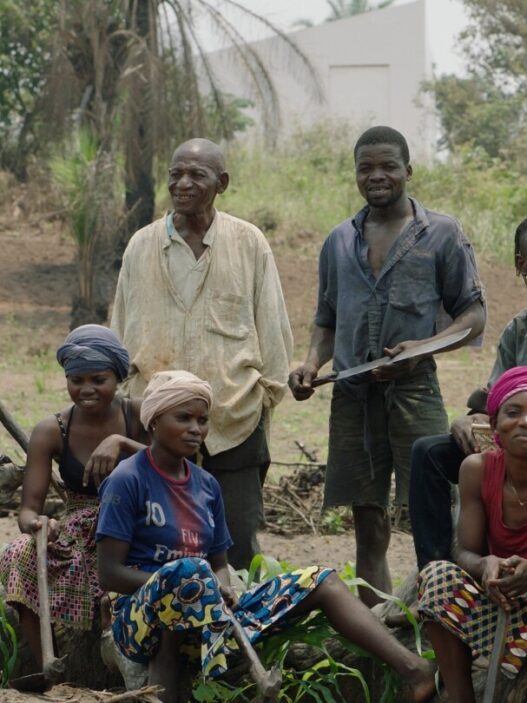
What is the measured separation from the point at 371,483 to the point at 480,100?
25097 millimetres

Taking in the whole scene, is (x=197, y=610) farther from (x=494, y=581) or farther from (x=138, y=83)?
(x=138, y=83)

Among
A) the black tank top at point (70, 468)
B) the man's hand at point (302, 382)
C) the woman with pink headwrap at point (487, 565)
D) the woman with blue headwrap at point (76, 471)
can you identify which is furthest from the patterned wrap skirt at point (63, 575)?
the woman with pink headwrap at point (487, 565)

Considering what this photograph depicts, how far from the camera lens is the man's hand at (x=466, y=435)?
4.37 metres

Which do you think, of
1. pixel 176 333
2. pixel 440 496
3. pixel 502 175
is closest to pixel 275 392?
pixel 176 333

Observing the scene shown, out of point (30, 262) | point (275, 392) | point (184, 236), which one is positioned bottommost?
point (30, 262)

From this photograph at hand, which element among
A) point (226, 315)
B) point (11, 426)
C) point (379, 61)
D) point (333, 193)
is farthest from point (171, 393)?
point (379, 61)

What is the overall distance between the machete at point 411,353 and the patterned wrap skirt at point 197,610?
1.01 meters

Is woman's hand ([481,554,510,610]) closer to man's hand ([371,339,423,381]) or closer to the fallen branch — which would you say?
the fallen branch

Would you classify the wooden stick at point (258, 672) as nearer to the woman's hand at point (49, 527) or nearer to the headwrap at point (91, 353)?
the woman's hand at point (49, 527)

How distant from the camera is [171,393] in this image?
171 inches

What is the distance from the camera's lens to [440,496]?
4469mm

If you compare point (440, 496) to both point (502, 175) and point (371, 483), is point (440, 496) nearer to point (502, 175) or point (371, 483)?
point (371, 483)

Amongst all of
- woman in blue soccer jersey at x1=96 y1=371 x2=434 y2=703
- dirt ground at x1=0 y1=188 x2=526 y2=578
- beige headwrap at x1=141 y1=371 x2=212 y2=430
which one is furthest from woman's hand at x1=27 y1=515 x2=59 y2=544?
dirt ground at x1=0 y1=188 x2=526 y2=578

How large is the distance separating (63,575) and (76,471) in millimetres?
373
